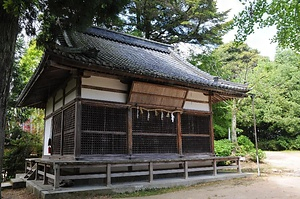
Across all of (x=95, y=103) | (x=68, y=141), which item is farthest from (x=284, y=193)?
(x=68, y=141)

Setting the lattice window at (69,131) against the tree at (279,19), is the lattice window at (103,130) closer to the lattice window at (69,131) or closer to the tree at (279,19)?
the lattice window at (69,131)

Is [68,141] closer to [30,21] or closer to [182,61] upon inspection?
[30,21]

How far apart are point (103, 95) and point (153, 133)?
91.7 inches

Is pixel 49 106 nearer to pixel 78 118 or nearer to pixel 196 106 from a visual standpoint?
pixel 78 118

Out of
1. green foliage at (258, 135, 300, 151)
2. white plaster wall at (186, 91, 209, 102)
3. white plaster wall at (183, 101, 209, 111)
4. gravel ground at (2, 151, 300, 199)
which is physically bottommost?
gravel ground at (2, 151, 300, 199)

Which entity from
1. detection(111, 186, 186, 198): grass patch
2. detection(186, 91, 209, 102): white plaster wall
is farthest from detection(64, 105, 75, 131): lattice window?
detection(186, 91, 209, 102): white plaster wall

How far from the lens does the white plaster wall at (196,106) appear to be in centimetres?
1022

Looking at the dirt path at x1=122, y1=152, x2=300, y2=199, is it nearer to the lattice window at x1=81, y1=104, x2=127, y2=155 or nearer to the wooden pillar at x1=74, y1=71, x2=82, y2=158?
the lattice window at x1=81, y1=104, x2=127, y2=155

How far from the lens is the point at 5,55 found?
4582mm

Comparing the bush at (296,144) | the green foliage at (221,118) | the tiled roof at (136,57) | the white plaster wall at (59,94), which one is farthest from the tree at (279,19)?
the bush at (296,144)

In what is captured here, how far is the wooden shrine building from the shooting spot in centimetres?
745

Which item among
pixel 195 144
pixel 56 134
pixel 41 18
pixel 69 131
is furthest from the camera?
pixel 195 144

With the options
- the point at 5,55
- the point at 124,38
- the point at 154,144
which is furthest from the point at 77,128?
the point at 124,38

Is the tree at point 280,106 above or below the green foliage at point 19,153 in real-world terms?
above
